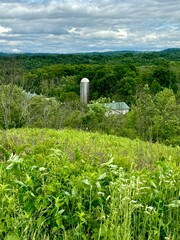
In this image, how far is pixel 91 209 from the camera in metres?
2.56

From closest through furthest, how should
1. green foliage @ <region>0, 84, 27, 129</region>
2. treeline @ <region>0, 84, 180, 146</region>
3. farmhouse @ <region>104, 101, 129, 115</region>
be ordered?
green foliage @ <region>0, 84, 27, 129</region>
treeline @ <region>0, 84, 180, 146</region>
farmhouse @ <region>104, 101, 129, 115</region>

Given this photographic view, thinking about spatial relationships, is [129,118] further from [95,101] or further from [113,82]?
[113,82]

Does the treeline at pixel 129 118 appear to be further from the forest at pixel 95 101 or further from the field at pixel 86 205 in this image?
the field at pixel 86 205

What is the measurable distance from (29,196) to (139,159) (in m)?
3.07

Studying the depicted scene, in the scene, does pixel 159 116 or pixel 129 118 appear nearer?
pixel 159 116

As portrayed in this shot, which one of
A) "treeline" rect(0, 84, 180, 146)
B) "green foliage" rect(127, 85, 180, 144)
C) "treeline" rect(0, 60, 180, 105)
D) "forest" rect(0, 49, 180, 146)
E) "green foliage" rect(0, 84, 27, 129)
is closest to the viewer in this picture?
"green foliage" rect(0, 84, 27, 129)

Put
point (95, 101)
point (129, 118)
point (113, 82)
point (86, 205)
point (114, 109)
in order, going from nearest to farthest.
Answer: point (86, 205), point (129, 118), point (95, 101), point (114, 109), point (113, 82)

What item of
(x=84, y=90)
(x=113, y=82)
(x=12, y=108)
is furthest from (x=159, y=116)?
(x=113, y=82)

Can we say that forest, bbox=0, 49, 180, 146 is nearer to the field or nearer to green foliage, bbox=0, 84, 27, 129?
green foliage, bbox=0, 84, 27, 129

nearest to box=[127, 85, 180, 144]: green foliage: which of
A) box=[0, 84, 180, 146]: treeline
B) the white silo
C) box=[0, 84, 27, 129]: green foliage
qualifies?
box=[0, 84, 180, 146]: treeline

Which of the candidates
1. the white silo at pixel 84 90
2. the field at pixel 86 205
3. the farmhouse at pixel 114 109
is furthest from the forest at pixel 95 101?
the field at pixel 86 205

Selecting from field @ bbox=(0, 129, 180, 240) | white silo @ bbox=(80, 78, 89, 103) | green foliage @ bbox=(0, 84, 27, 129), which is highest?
field @ bbox=(0, 129, 180, 240)

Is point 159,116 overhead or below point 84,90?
overhead

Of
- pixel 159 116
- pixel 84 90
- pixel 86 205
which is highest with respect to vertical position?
pixel 86 205
